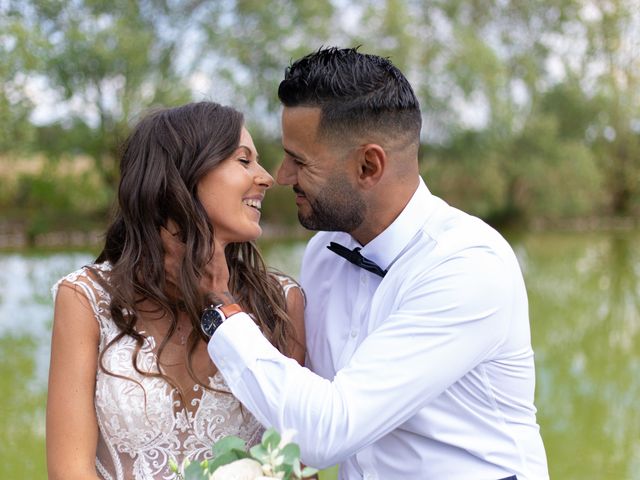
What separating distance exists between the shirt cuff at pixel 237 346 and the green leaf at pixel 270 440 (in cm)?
33

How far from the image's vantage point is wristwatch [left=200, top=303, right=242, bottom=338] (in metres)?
1.98

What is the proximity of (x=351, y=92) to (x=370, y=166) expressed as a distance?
22 cm

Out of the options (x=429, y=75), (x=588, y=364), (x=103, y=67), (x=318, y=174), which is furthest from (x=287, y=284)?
(x=429, y=75)

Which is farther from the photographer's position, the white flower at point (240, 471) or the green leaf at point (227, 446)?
the green leaf at point (227, 446)

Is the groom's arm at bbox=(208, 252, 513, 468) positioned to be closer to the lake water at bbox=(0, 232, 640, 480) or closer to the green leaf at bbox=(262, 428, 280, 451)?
the green leaf at bbox=(262, 428, 280, 451)

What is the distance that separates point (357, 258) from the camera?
236 centimetres

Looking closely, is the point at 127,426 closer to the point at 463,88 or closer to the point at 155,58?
the point at 155,58

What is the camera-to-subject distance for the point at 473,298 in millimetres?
2012

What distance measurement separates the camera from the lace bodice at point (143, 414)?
2.24 metres

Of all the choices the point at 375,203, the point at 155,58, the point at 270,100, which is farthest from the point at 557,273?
the point at 375,203

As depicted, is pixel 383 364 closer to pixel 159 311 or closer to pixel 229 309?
pixel 229 309

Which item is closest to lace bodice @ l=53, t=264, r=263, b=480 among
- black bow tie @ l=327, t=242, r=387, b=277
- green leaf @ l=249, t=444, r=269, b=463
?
black bow tie @ l=327, t=242, r=387, b=277

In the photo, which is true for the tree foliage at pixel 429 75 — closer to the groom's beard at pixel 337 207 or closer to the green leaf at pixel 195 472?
the groom's beard at pixel 337 207

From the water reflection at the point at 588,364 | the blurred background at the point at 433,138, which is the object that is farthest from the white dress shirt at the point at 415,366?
the water reflection at the point at 588,364
